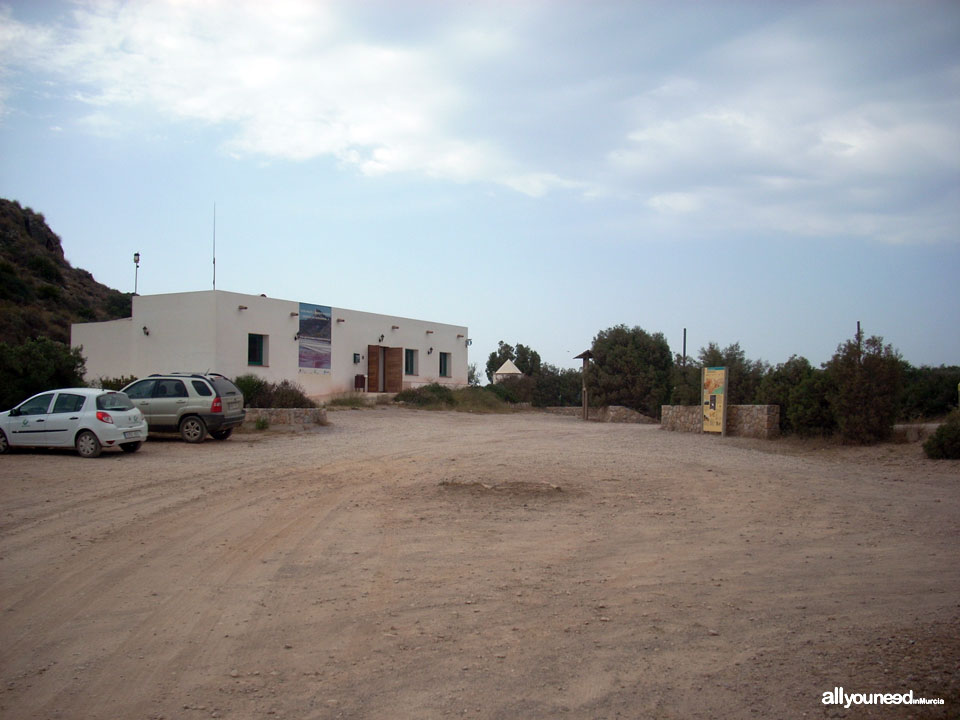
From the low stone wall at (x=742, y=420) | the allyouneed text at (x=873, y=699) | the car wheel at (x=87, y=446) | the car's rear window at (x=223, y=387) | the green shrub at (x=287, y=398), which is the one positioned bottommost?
the allyouneed text at (x=873, y=699)

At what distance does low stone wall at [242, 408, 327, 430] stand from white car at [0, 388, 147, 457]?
23.9 ft

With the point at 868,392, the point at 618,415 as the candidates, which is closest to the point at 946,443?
the point at 868,392

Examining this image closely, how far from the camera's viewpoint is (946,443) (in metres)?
15.4

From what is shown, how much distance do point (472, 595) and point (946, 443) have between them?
12.9 meters

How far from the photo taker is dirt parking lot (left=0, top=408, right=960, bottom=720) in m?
4.69

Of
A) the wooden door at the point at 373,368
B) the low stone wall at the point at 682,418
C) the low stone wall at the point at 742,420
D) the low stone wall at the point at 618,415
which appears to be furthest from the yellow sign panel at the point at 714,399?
the wooden door at the point at 373,368

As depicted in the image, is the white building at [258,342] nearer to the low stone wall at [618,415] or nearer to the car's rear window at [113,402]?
the low stone wall at [618,415]

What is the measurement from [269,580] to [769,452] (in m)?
14.4

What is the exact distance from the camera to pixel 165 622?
589 centimetres

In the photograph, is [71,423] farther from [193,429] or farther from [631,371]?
[631,371]

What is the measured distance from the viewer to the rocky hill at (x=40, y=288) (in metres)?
43.8

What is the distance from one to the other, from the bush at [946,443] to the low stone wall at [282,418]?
16443 millimetres

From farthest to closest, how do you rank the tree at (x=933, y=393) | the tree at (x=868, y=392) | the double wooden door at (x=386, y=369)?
the double wooden door at (x=386, y=369)
the tree at (x=933, y=393)
the tree at (x=868, y=392)

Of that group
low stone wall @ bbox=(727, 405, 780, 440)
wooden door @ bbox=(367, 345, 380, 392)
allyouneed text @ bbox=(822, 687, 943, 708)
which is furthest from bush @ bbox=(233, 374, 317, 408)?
allyouneed text @ bbox=(822, 687, 943, 708)
